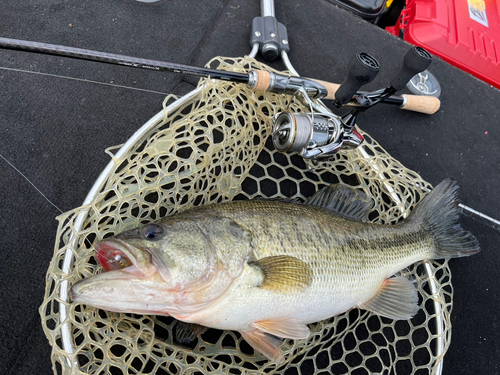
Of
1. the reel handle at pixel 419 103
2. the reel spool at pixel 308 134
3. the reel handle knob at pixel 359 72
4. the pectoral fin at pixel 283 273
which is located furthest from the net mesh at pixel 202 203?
the reel handle at pixel 419 103

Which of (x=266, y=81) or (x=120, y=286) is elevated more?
(x=266, y=81)

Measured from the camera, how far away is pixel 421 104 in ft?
8.10

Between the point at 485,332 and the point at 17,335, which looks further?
the point at 485,332

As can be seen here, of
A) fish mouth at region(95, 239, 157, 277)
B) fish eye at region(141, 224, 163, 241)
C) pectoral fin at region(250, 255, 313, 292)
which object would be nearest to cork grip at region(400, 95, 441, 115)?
pectoral fin at region(250, 255, 313, 292)

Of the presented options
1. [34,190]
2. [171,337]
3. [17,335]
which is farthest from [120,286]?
[34,190]

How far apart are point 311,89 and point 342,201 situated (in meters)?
0.64

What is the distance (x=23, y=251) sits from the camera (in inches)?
72.6

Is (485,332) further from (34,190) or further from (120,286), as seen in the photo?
(34,190)

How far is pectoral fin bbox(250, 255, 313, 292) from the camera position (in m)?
1.38

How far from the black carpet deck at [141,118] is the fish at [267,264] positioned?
30.2 inches

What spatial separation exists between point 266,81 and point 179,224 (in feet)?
3.02

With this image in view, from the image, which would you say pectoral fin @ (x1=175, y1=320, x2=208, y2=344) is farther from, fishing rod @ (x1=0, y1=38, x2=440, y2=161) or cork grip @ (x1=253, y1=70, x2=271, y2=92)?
cork grip @ (x1=253, y1=70, x2=271, y2=92)

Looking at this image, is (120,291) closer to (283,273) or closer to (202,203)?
(283,273)

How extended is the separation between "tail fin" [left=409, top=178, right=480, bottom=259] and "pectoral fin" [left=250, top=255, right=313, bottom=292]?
867 millimetres
